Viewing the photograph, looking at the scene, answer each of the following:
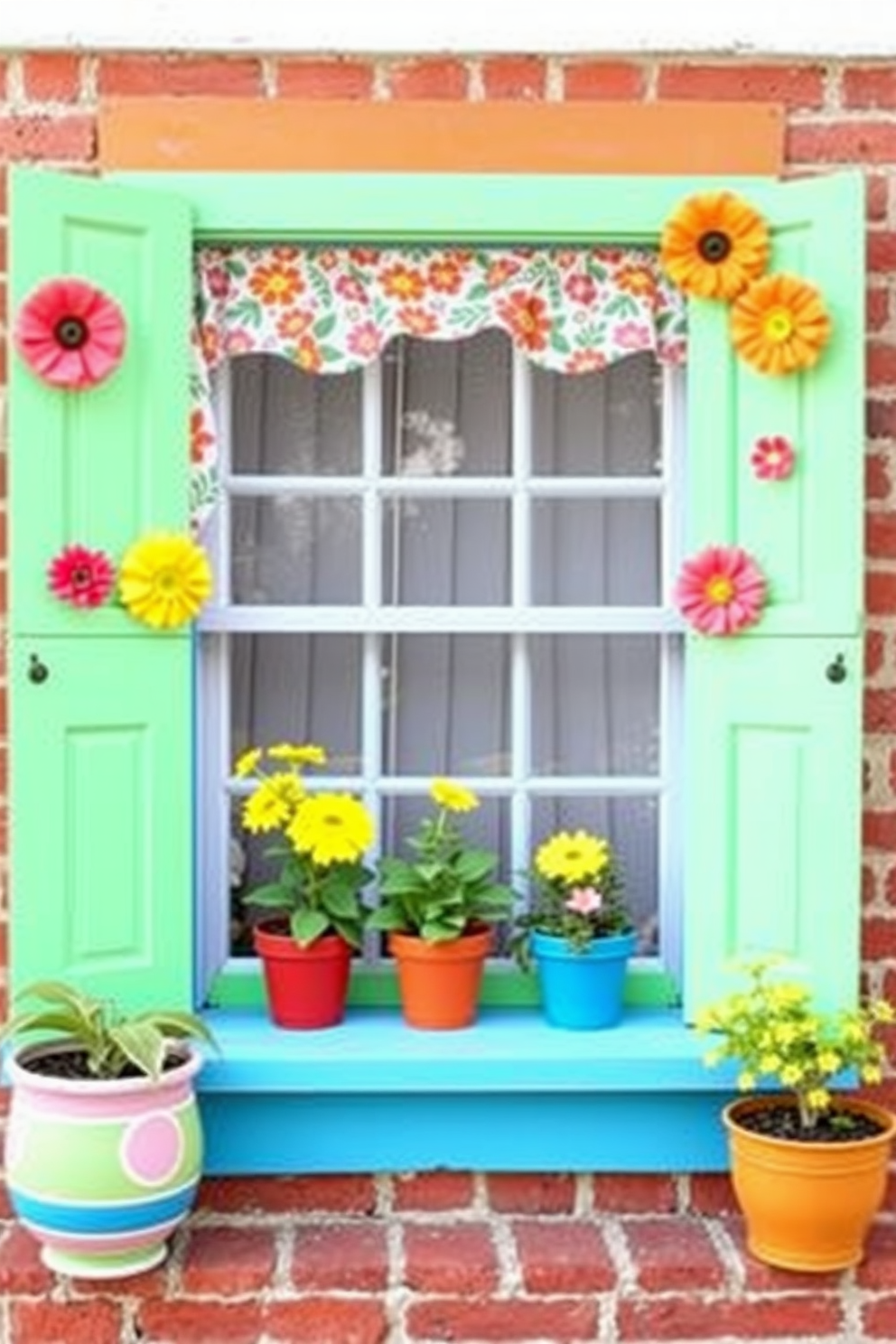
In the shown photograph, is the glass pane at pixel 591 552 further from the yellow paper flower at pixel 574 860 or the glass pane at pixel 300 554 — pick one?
the yellow paper flower at pixel 574 860

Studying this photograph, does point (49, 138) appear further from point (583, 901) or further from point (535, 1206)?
point (535, 1206)

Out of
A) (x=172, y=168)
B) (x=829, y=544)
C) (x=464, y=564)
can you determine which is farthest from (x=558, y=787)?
(x=172, y=168)

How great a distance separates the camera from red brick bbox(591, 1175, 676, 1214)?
12.9 feet

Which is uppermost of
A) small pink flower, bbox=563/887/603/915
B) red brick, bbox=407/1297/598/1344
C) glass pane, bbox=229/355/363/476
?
glass pane, bbox=229/355/363/476

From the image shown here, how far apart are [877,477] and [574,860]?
106cm

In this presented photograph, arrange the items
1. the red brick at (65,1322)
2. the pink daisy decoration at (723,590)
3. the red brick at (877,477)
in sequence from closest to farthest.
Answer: the red brick at (65,1322) → the pink daisy decoration at (723,590) → the red brick at (877,477)

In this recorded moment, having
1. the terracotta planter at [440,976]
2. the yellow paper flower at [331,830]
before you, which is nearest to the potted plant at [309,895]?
the yellow paper flower at [331,830]

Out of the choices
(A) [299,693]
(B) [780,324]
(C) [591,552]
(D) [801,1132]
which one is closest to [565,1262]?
(D) [801,1132]

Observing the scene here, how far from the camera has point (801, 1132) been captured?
3.65m

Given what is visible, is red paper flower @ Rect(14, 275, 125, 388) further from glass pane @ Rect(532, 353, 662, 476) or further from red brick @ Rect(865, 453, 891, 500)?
red brick @ Rect(865, 453, 891, 500)

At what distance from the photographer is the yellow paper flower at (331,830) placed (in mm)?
3838

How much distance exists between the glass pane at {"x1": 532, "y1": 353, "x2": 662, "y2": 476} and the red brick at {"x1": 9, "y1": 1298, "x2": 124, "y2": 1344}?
2051 mm

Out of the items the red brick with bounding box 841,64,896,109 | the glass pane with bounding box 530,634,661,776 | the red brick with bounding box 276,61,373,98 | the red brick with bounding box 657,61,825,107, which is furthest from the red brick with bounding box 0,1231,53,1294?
the red brick with bounding box 841,64,896,109

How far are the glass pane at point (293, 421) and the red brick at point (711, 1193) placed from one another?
68.9 inches
